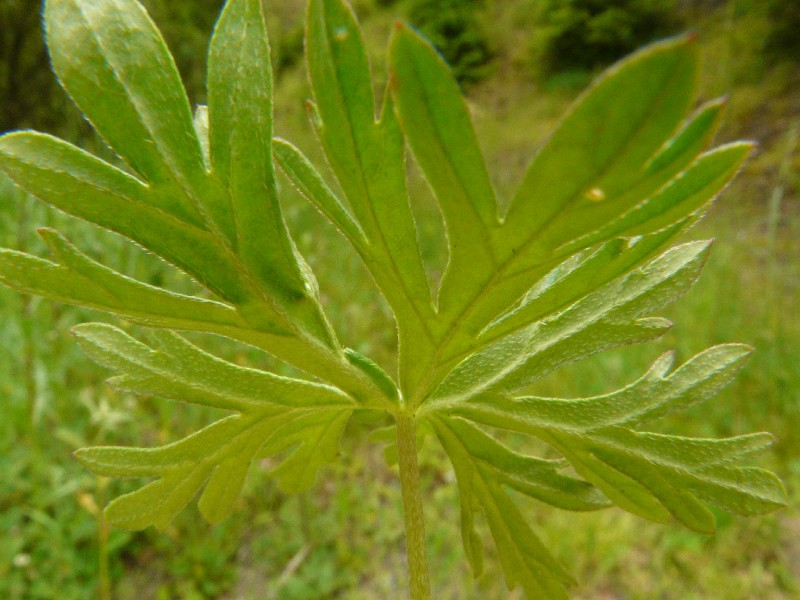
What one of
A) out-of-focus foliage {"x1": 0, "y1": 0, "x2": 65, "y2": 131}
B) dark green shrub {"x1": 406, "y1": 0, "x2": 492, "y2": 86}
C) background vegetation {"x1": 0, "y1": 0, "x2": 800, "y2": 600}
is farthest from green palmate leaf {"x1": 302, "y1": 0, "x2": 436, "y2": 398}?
dark green shrub {"x1": 406, "y1": 0, "x2": 492, "y2": 86}

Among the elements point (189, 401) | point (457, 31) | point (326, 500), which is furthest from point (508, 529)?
point (457, 31)

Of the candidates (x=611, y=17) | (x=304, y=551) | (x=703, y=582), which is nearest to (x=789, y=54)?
(x=611, y=17)

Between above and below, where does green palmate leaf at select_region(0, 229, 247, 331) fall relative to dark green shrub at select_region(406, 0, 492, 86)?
below

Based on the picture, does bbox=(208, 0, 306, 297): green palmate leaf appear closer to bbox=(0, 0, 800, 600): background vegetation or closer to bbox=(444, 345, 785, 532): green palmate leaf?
bbox=(444, 345, 785, 532): green palmate leaf

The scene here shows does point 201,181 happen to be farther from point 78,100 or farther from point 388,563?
point 388,563

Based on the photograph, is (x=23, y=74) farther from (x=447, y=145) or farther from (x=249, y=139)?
(x=447, y=145)
